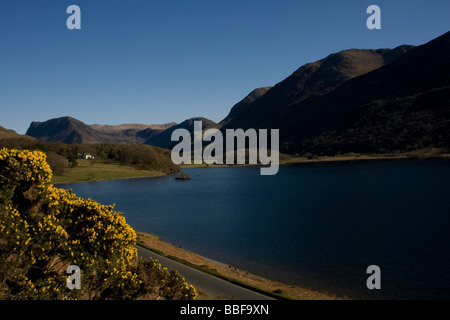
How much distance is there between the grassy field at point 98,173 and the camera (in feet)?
467

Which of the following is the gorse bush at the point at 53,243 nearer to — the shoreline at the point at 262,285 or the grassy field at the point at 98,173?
the shoreline at the point at 262,285

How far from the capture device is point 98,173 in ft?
515

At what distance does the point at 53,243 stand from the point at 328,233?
40.3 m

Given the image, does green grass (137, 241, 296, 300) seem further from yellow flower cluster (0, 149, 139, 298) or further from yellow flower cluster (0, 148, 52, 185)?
yellow flower cluster (0, 148, 52, 185)

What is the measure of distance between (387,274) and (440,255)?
361 inches

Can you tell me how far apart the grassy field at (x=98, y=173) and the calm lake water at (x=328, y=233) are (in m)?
70.2

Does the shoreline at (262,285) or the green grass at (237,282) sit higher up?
the green grass at (237,282)

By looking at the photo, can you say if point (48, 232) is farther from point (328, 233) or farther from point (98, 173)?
point (98, 173)

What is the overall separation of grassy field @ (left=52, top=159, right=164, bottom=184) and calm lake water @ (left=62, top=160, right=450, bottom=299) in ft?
230


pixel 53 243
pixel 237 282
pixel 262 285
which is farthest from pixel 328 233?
pixel 53 243

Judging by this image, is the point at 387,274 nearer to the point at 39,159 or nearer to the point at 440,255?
the point at 440,255

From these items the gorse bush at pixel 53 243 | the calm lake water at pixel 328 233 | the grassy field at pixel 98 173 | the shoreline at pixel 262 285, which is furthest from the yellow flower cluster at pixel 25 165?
the grassy field at pixel 98 173

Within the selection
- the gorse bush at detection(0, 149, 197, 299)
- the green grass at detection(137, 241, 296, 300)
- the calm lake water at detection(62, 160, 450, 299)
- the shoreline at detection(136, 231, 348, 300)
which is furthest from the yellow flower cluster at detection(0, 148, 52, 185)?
the calm lake water at detection(62, 160, 450, 299)
